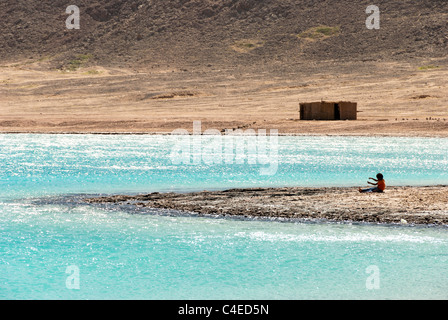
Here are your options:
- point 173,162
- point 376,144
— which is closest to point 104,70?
point 376,144

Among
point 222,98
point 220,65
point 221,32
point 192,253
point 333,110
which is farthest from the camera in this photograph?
point 221,32

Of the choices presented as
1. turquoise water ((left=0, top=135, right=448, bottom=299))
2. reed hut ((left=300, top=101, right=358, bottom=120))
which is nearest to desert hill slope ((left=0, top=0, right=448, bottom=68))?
reed hut ((left=300, top=101, right=358, bottom=120))

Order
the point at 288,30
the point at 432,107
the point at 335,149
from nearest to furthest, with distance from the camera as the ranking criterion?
the point at 335,149 → the point at 432,107 → the point at 288,30

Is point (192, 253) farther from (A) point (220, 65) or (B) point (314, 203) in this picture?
(A) point (220, 65)

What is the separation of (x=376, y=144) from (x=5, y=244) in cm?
2612

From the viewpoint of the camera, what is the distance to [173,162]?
88.2ft

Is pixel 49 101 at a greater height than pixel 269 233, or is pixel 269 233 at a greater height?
pixel 49 101

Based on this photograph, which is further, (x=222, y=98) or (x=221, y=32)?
(x=221, y=32)

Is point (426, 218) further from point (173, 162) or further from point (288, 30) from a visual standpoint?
point (288, 30)

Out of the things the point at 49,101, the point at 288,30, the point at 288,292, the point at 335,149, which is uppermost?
the point at 288,30

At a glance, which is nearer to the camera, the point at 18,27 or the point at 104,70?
the point at 104,70

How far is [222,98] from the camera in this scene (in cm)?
Answer: 6638

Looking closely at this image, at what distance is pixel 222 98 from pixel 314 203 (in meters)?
51.4

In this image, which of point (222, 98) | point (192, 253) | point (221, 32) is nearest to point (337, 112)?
point (222, 98)
